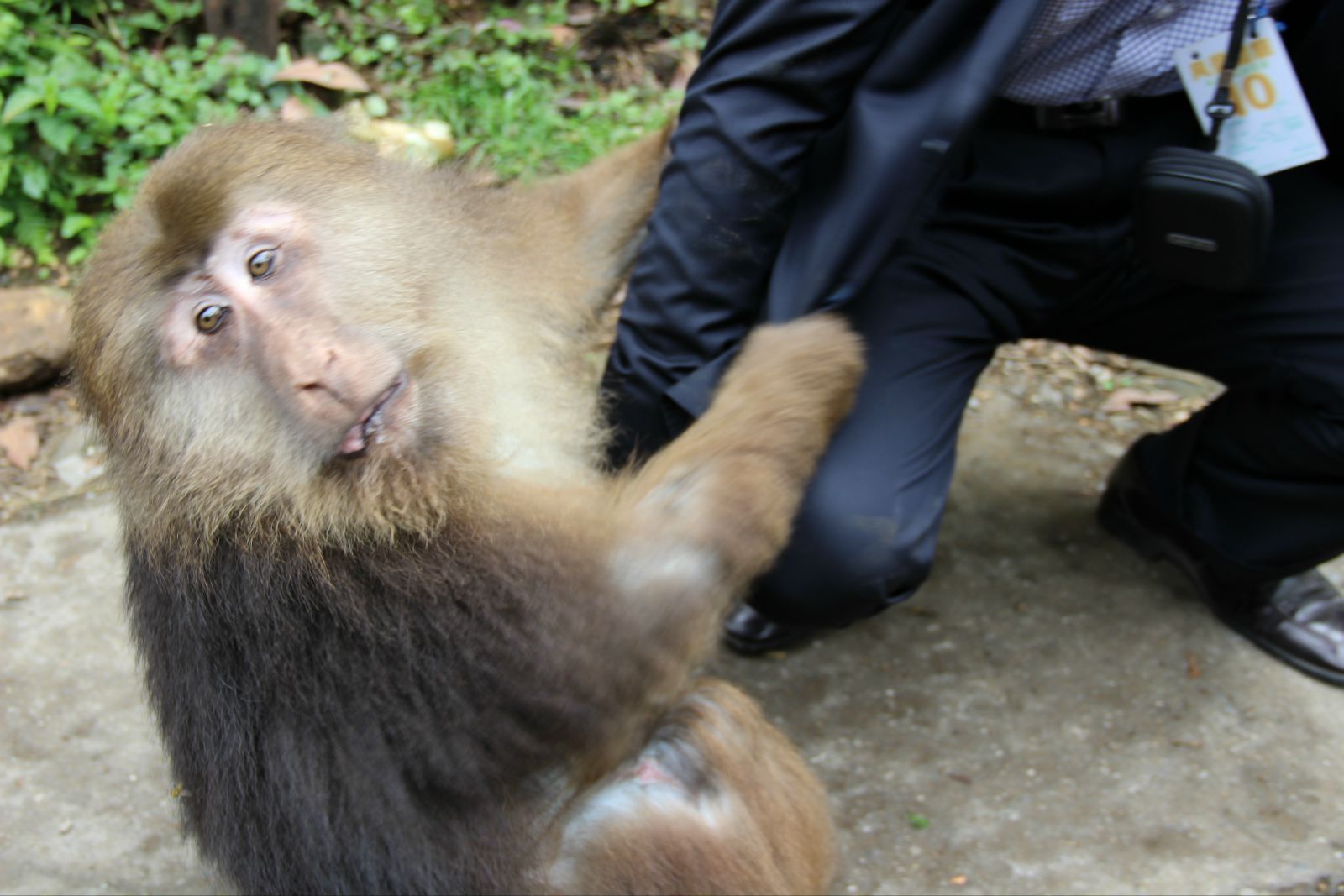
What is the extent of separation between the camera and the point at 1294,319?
2752 millimetres

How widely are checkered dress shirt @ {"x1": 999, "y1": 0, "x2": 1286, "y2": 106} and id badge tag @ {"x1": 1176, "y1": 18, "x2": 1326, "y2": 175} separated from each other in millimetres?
45

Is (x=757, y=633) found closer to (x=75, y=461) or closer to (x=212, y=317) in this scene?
(x=212, y=317)

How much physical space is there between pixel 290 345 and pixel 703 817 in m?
1.10

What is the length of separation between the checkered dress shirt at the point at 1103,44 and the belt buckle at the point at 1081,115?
0.02 m

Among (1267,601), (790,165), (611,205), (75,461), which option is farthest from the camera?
(75,461)

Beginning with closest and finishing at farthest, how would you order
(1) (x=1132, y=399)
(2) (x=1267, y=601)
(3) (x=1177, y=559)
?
1. (2) (x=1267, y=601)
2. (3) (x=1177, y=559)
3. (1) (x=1132, y=399)

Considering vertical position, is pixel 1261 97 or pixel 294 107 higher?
pixel 1261 97

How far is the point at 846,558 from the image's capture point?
2.63m

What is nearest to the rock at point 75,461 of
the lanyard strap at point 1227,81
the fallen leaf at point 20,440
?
the fallen leaf at point 20,440

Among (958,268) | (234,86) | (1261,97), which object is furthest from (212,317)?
(234,86)

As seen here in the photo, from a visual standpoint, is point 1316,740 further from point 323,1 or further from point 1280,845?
point 323,1

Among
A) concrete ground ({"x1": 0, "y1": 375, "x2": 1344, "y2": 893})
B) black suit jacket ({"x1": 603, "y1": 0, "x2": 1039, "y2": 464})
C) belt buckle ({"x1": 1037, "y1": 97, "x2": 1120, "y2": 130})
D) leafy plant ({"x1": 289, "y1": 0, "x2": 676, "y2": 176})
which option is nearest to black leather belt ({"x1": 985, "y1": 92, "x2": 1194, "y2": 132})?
belt buckle ({"x1": 1037, "y1": 97, "x2": 1120, "y2": 130})

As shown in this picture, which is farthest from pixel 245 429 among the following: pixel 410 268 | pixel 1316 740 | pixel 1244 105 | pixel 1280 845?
pixel 1316 740

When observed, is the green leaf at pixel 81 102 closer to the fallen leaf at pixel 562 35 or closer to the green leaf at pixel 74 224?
the green leaf at pixel 74 224
